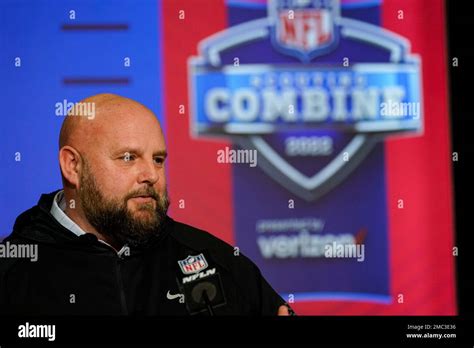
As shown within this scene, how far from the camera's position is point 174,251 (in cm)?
280

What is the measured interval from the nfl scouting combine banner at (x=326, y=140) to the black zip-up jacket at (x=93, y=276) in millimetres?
230

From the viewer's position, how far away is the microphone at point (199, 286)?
2723 millimetres

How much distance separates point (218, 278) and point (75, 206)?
23.2 inches

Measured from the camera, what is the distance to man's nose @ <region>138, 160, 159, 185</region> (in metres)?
2.72

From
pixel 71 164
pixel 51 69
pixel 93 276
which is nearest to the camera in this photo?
pixel 93 276

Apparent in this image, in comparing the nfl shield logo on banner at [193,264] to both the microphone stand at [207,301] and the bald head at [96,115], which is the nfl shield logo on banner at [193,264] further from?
the bald head at [96,115]

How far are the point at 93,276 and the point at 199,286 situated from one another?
383mm

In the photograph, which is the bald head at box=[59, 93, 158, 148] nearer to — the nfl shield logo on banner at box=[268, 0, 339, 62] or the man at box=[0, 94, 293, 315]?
the man at box=[0, 94, 293, 315]

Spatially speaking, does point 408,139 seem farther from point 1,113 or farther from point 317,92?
point 1,113

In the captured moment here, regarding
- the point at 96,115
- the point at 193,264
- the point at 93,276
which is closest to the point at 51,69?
the point at 96,115

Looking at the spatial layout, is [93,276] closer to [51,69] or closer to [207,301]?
[207,301]

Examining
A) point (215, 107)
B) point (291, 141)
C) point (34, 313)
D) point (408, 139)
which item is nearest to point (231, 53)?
point (215, 107)

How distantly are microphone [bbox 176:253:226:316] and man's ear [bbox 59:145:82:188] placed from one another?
50cm

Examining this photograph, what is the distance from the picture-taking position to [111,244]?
9.06 feet
